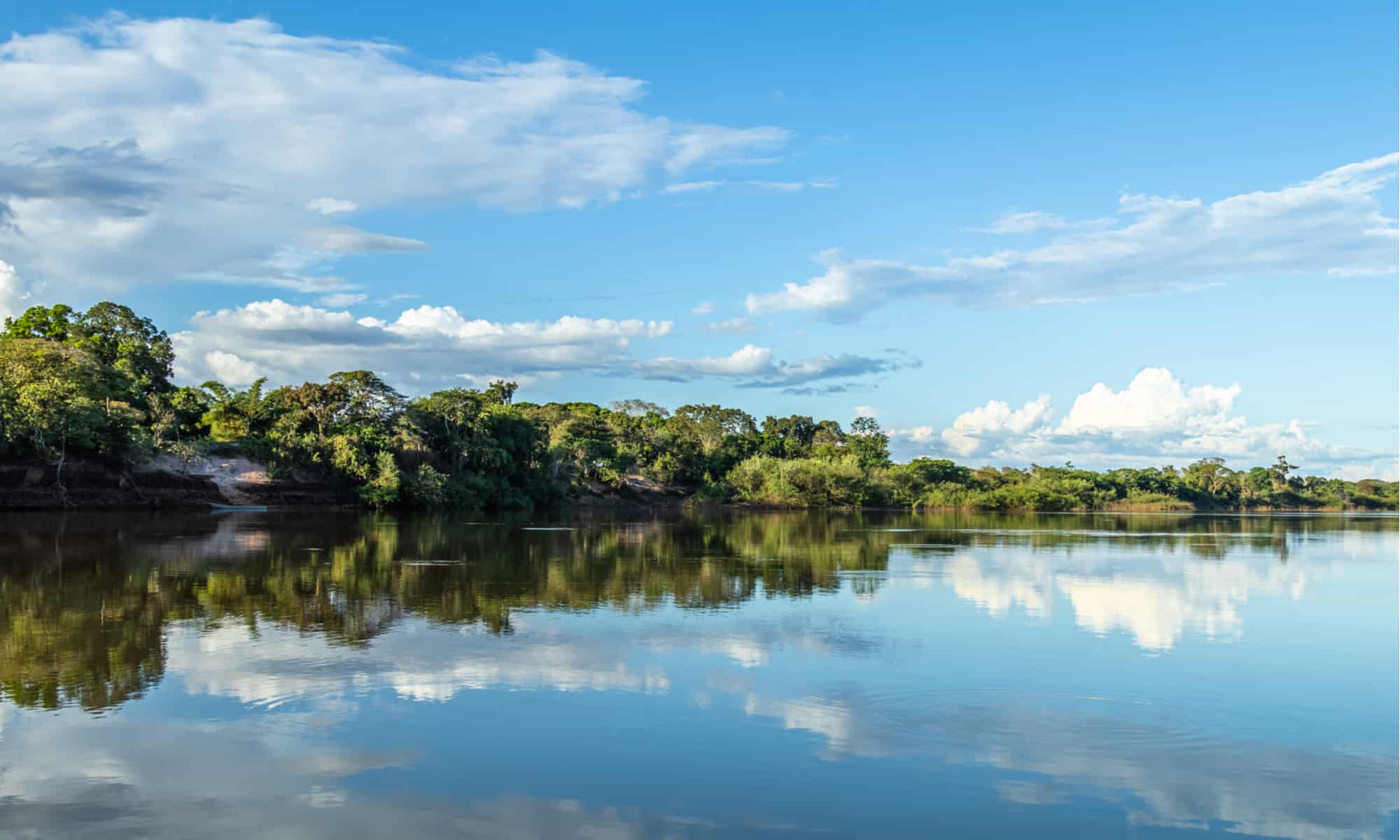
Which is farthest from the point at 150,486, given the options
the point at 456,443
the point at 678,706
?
the point at 678,706

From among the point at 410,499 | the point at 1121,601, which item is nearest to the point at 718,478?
the point at 410,499

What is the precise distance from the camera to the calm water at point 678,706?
717 centimetres

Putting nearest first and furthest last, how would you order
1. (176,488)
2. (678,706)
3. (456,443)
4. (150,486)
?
(678,706)
(150,486)
(176,488)
(456,443)

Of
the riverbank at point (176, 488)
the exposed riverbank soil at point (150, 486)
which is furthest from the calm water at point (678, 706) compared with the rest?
the riverbank at point (176, 488)

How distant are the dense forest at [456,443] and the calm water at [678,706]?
77.7 ft

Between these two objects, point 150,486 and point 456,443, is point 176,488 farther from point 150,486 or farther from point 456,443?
point 456,443

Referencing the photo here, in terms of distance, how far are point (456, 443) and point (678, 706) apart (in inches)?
2064

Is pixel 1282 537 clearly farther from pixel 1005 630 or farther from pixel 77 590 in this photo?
pixel 77 590

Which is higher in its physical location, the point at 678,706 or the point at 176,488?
the point at 176,488

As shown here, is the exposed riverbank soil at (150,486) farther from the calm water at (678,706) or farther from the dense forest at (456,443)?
the calm water at (678,706)

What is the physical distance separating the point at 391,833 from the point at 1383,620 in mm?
18085

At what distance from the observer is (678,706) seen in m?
10.1

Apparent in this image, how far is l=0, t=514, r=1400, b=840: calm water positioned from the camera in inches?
282

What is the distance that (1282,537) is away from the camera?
45.3 meters
